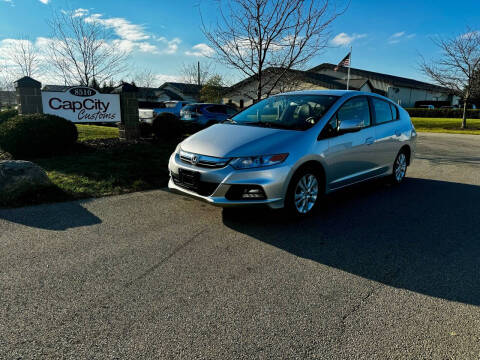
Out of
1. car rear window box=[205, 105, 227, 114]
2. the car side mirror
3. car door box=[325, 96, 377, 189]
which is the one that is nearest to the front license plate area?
car door box=[325, 96, 377, 189]

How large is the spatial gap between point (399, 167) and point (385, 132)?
3.85 feet

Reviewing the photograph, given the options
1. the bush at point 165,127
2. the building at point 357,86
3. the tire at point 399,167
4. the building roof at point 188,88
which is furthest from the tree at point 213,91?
the tire at point 399,167

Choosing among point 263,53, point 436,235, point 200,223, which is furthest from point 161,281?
point 263,53

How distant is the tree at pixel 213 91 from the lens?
4122cm

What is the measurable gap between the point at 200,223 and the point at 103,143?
7004 millimetres

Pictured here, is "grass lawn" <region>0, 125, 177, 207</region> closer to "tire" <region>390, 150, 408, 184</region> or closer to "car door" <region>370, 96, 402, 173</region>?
"car door" <region>370, 96, 402, 173</region>

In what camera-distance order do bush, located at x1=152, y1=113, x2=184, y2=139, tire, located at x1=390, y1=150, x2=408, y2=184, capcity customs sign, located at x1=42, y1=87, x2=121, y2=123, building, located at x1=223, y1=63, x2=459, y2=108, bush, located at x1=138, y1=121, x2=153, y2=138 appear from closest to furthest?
1. tire, located at x1=390, y1=150, x2=408, y2=184
2. capcity customs sign, located at x1=42, y1=87, x2=121, y2=123
3. bush, located at x1=152, y1=113, x2=184, y2=139
4. bush, located at x1=138, y1=121, x2=153, y2=138
5. building, located at x1=223, y1=63, x2=459, y2=108

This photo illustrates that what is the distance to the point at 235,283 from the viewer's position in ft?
10.3

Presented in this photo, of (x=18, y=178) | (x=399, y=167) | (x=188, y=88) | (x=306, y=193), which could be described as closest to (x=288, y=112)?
(x=306, y=193)

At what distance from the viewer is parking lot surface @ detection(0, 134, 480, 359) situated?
238 cm

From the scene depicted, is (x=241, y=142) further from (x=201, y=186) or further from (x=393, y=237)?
(x=393, y=237)

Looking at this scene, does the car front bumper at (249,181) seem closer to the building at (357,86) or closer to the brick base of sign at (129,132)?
the brick base of sign at (129,132)

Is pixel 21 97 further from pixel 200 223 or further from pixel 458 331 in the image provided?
pixel 458 331

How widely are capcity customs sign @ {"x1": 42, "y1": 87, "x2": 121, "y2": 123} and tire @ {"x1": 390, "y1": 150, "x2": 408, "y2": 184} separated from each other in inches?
318
